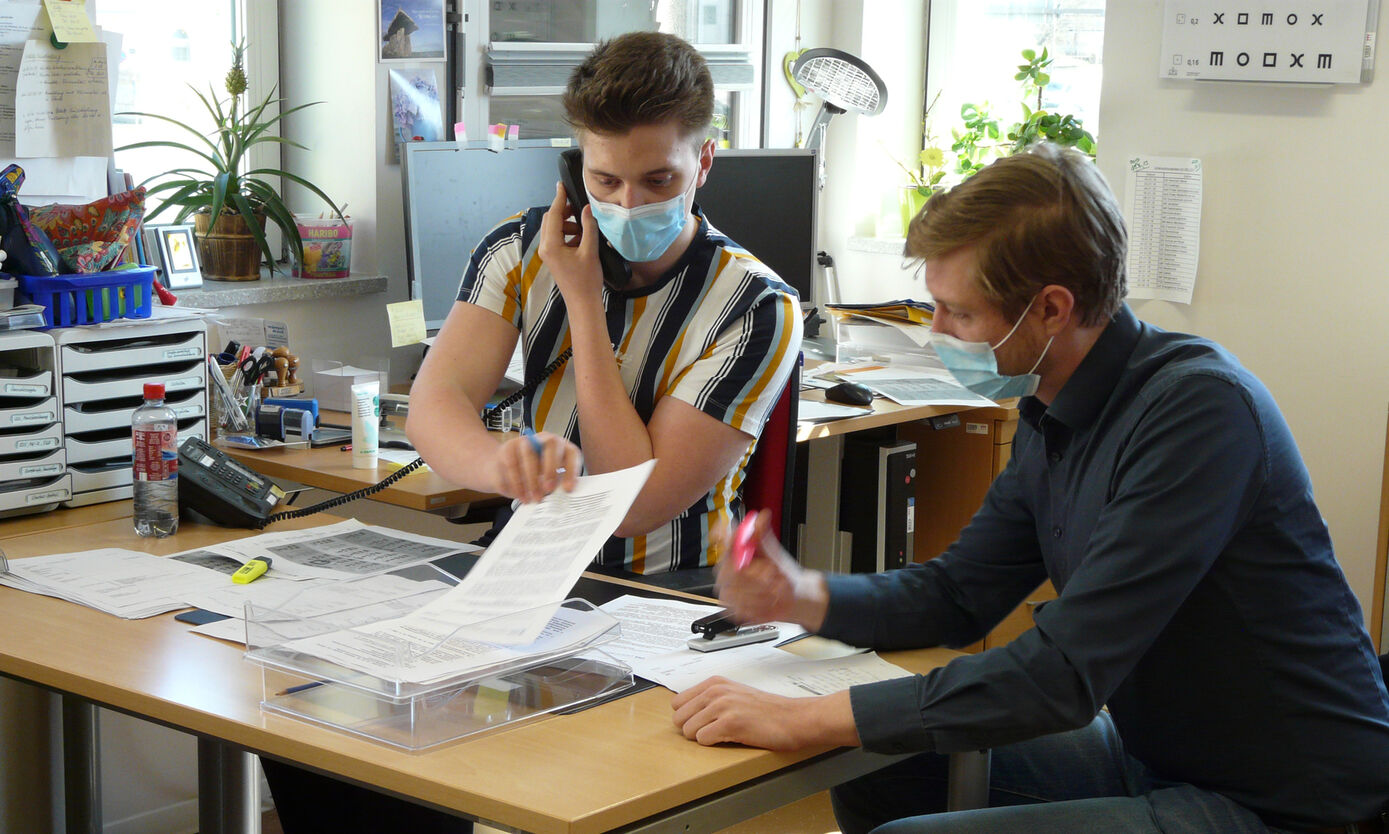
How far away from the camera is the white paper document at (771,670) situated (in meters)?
1.39

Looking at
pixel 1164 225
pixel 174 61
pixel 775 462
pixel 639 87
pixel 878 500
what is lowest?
pixel 878 500

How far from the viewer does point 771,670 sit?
1.43 metres

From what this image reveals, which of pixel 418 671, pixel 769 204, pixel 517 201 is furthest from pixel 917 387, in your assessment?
pixel 418 671

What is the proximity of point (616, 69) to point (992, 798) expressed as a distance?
41.0 inches

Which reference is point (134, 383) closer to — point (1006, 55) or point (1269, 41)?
point (1269, 41)

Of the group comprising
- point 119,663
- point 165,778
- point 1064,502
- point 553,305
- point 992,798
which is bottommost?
point 165,778

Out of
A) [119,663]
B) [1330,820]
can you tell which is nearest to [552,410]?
[119,663]

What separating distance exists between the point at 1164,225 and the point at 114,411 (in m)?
2.41

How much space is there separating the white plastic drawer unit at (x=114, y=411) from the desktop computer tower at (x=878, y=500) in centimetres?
156

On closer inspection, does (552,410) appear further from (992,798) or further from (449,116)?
(449,116)

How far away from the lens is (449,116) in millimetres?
3148

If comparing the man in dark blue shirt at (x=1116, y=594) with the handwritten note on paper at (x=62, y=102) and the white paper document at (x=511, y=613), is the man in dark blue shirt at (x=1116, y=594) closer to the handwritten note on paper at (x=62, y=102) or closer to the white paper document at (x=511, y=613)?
the white paper document at (x=511, y=613)

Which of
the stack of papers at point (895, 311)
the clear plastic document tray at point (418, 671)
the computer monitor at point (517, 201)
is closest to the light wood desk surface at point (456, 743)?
the clear plastic document tray at point (418, 671)

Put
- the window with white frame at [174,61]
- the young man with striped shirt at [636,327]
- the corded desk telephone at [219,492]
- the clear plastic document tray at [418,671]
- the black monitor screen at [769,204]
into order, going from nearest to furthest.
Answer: the clear plastic document tray at [418,671] → the young man with striped shirt at [636,327] → the corded desk telephone at [219,492] → the window with white frame at [174,61] → the black monitor screen at [769,204]
